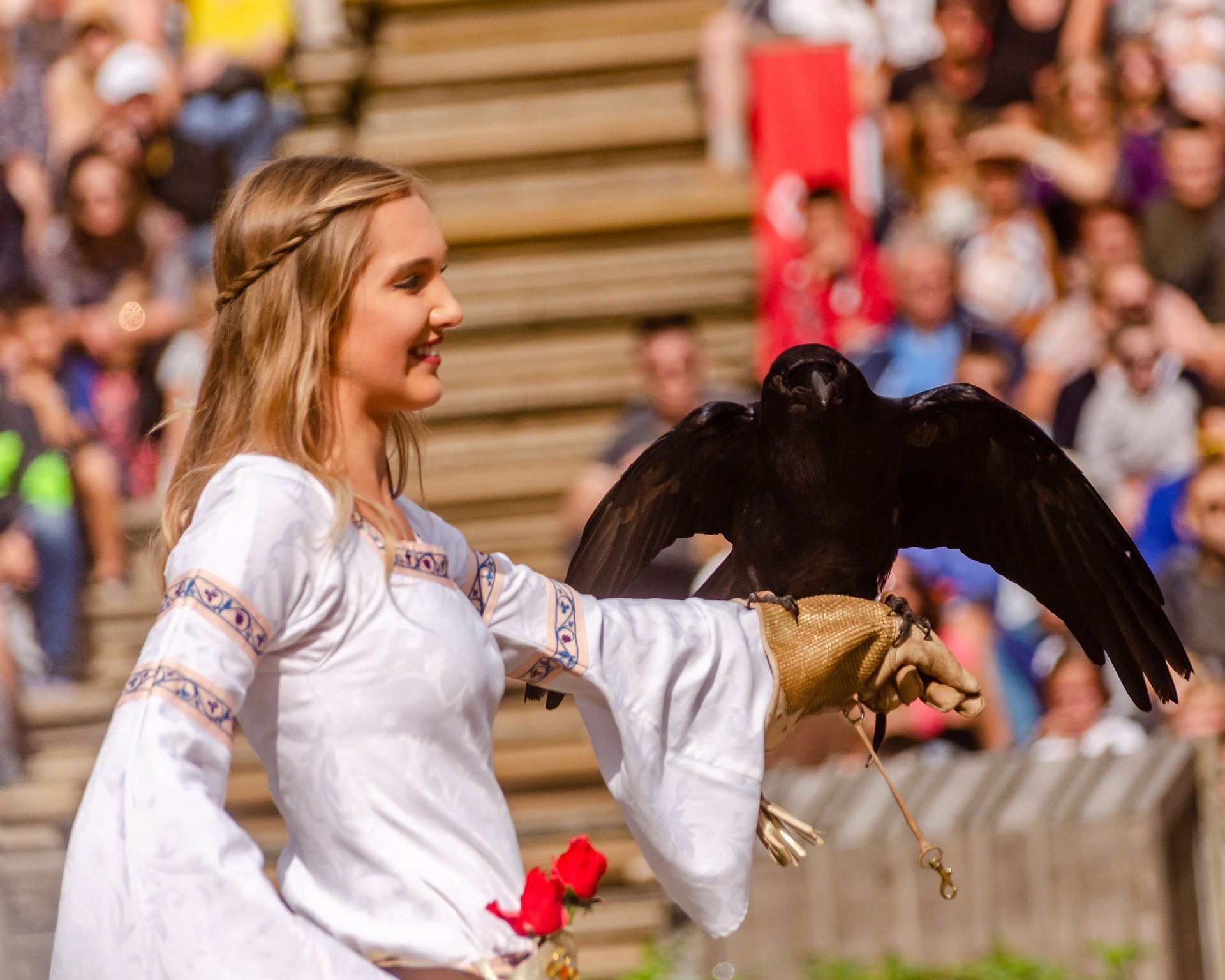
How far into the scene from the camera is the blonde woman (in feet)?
4.34

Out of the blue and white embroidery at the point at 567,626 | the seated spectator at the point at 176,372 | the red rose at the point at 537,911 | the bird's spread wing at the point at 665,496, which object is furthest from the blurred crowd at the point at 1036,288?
the red rose at the point at 537,911

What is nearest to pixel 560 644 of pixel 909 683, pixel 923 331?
pixel 909 683

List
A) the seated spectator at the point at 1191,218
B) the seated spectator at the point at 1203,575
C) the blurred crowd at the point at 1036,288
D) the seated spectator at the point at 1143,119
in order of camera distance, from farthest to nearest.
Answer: the seated spectator at the point at 1143,119 → the seated spectator at the point at 1191,218 → the blurred crowd at the point at 1036,288 → the seated spectator at the point at 1203,575

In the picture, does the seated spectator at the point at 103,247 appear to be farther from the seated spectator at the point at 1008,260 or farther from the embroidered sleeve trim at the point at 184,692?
the embroidered sleeve trim at the point at 184,692

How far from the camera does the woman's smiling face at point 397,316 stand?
1.56 metres

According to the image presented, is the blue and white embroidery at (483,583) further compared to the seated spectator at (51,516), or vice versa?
the seated spectator at (51,516)

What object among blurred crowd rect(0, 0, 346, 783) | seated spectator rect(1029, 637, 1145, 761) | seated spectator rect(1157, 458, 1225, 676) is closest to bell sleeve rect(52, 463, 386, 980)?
seated spectator rect(1029, 637, 1145, 761)

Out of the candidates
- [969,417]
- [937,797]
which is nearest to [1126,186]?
[937,797]

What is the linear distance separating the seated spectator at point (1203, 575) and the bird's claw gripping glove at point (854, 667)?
9.35ft

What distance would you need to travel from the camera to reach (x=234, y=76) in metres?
6.24

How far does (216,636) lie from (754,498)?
3.22 ft

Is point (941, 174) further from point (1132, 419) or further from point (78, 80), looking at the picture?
point (78, 80)

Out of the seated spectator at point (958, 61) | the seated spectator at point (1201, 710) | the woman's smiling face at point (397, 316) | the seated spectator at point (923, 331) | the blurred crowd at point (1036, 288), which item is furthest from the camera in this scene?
the seated spectator at point (958, 61)

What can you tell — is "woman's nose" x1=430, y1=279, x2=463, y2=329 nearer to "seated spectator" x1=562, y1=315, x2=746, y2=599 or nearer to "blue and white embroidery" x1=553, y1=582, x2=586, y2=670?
"blue and white embroidery" x1=553, y1=582, x2=586, y2=670
